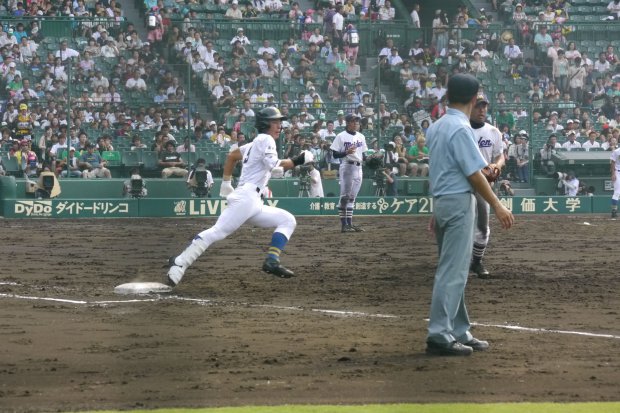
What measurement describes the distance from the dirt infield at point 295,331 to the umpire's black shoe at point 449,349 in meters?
0.14

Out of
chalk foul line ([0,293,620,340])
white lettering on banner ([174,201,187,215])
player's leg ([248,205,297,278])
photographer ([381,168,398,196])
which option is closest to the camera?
chalk foul line ([0,293,620,340])

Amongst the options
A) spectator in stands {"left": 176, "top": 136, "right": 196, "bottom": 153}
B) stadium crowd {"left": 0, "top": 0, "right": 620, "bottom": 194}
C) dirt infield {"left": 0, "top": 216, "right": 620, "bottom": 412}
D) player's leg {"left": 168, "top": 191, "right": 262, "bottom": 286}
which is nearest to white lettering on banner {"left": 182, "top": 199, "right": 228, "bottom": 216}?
spectator in stands {"left": 176, "top": 136, "right": 196, "bottom": 153}

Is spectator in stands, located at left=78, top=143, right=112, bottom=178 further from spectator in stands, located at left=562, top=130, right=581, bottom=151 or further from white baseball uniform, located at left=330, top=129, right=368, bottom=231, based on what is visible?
spectator in stands, located at left=562, top=130, right=581, bottom=151

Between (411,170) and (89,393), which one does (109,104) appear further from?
(89,393)

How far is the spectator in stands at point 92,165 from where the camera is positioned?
1131 inches

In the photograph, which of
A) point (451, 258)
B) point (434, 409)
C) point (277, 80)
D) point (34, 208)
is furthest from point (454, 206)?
point (277, 80)

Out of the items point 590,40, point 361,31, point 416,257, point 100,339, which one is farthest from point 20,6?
point 100,339

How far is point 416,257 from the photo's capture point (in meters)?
17.7

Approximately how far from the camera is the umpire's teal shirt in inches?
339

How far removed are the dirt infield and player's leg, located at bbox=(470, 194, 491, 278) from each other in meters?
0.36

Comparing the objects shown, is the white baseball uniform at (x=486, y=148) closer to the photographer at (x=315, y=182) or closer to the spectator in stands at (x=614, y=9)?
the photographer at (x=315, y=182)

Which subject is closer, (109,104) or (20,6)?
(109,104)

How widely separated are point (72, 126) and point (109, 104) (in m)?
1.06

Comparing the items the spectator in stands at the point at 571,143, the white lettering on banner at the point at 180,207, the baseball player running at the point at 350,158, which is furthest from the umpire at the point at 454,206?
the spectator in stands at the point at 571,143
